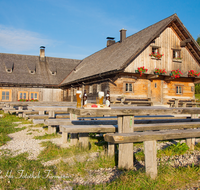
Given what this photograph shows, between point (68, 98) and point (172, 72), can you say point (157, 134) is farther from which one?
point (68, 98)

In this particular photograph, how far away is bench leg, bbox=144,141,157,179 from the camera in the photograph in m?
3.26

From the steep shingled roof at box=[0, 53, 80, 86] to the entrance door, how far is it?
12.7m

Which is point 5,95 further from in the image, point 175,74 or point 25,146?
point 25,146

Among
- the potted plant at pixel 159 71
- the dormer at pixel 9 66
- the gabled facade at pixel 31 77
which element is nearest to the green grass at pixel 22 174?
the potted plant at pixel 159 71

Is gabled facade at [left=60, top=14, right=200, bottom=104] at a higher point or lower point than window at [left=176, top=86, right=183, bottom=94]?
higher

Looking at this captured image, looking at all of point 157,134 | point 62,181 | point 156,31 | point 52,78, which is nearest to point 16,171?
point 62,181

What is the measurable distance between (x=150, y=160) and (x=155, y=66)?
13511mm

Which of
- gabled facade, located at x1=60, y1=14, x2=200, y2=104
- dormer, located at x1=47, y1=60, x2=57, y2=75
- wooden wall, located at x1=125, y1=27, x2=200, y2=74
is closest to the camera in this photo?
gabled facade, located at x1=60, y1=14, x2=200, y2=104

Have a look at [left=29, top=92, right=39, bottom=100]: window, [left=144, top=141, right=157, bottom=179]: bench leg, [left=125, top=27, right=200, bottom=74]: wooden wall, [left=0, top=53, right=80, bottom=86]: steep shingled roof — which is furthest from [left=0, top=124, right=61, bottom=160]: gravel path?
[left=0, top=53, right=80, bottom=86]: steep shingled roof

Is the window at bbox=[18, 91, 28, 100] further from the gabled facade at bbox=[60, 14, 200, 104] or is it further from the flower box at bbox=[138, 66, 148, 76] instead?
the flower box at bbox=[138, 66, 148, 76]

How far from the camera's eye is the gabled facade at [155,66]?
15.3 meters

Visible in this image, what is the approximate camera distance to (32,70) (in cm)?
2558

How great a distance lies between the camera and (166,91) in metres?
17.1

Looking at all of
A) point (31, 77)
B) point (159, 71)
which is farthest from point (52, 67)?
point (159, 71)
